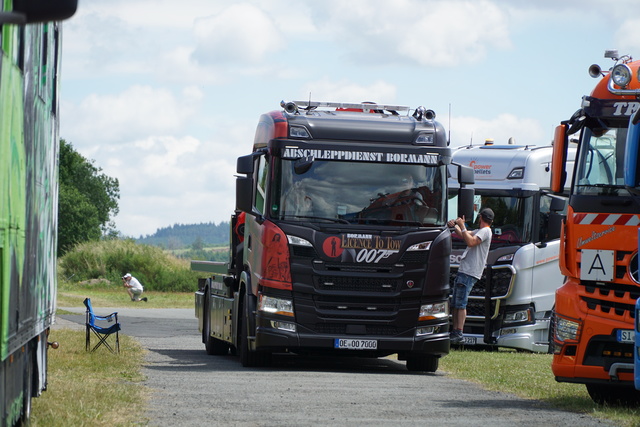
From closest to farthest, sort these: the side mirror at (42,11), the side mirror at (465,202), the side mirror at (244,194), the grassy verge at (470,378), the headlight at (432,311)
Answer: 1. the side mirror at (42,11)
2. the grassy verge at (470,378)
3. the headlight at (432,311)
4. the side mirror at (244,194)
5. the side mirror at (465,202)

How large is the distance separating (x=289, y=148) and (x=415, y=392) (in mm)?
3891

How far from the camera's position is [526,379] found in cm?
1449

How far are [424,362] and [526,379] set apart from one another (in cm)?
176

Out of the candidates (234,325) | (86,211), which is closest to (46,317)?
(234,325)

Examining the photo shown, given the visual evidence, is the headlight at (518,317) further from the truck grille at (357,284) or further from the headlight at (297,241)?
the headlight at (297,241)

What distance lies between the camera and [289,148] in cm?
1508

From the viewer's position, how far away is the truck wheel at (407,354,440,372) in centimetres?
1580

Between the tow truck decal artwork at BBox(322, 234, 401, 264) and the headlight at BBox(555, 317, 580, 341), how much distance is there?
11.5 ft

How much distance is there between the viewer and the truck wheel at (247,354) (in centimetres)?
1573

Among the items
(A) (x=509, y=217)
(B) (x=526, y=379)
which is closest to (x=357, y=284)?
(B) (x=526, y=379)

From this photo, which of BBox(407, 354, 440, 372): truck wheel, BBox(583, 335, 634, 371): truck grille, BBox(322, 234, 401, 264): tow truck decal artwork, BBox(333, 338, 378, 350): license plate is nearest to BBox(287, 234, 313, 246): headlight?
BBox(322, 234, 401, 264): tow truck decal artwork

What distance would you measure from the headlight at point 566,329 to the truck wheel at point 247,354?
16.8 ft

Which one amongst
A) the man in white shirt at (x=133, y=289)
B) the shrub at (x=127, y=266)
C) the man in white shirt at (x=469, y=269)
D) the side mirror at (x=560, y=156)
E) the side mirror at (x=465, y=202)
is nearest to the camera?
the side mirror at (x=560, y=156)

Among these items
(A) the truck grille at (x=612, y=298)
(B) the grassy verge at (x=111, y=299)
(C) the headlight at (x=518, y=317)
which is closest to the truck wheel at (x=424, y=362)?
(C) the headlight at (x=518, y=317)
